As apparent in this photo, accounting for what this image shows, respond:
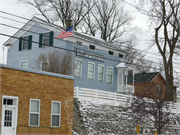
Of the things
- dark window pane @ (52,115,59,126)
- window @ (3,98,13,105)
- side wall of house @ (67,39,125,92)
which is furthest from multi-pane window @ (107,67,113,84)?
window @ (3,98,13,105)

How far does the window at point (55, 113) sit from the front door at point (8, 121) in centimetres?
289

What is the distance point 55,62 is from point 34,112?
27.8 feet

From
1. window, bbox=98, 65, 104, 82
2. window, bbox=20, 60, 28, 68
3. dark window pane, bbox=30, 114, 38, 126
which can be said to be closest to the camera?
dark window pane, bbox=30, 114, 38, 126

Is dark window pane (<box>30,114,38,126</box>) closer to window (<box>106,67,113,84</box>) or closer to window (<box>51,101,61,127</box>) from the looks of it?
window (<box>51,101,61,127</box>)

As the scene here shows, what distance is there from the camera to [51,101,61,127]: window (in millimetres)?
18875

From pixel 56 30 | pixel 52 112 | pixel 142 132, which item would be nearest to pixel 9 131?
pixel 52 112

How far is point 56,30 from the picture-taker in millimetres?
28625

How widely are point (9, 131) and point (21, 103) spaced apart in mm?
1626

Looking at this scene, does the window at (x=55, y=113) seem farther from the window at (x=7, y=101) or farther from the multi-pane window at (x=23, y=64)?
the multi-pane window at (x=23, y=64)

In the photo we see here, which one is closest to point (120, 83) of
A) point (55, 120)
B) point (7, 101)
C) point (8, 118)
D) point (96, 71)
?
point (96, 71)

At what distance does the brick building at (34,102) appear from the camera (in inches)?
647

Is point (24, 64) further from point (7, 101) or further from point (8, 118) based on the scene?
point (8, 118)

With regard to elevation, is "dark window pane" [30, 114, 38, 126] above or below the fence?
below

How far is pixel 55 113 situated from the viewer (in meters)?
19.1
